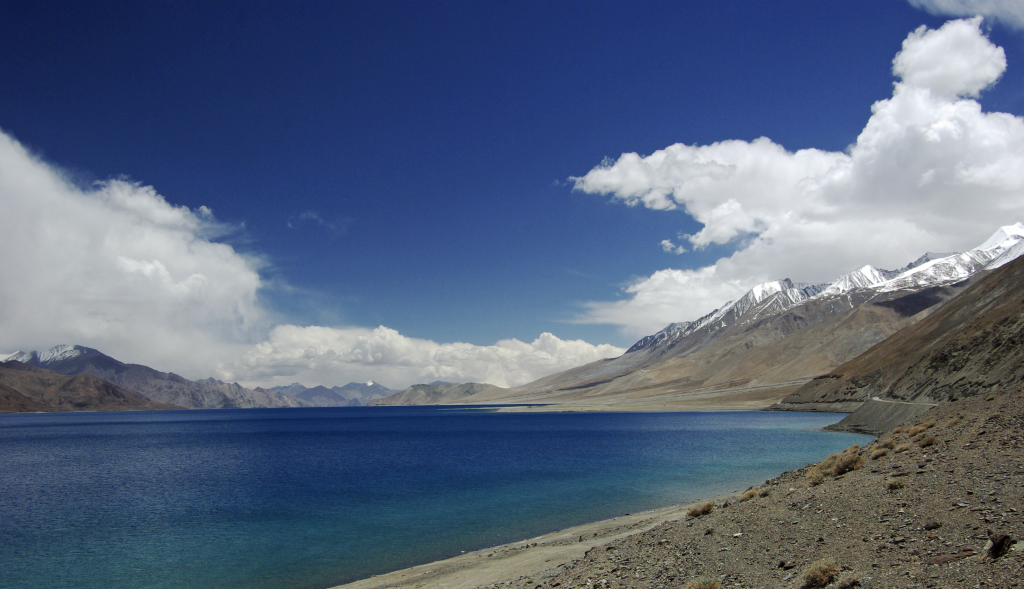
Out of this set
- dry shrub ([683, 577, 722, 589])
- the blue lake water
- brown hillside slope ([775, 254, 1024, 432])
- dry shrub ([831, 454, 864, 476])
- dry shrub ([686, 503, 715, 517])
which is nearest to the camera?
dry shrub ([683, 577, 722, 589])

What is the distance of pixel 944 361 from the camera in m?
74.6

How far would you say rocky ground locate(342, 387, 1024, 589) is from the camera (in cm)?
1050

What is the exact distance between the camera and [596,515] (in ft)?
96.9

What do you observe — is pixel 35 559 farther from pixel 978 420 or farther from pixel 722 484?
pixel 978 420

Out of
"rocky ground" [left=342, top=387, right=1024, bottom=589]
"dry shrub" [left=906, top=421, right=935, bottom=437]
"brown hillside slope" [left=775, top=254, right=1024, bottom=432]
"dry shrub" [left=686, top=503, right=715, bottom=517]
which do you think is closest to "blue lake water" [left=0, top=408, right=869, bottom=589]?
"rocky ground" [left=342, top=387, right=1024, bottom=589]

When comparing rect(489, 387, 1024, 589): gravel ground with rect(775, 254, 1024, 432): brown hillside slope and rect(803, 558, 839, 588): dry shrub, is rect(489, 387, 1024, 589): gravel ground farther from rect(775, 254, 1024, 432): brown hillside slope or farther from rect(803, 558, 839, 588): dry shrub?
rect(775, 254, 1024, 432): brown hillside slope

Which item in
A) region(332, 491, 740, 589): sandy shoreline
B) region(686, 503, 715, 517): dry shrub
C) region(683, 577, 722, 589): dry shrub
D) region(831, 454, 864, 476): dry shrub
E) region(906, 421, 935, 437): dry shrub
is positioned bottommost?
region(332, 491, 740, 589): sandy shoreline

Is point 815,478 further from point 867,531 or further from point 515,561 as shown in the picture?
point 515,561

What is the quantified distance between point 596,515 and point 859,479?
14909mm

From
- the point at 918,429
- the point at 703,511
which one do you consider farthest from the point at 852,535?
the point at 918,429

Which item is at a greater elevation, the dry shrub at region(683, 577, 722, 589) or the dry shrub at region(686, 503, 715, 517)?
the dry shrub at region(683, 577, 722, 589)

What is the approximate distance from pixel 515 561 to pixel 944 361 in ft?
267

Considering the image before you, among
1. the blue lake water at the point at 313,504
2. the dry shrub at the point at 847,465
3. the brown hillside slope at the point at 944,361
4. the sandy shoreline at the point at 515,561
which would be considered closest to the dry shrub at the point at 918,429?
the dry shrub at the point at 847,465

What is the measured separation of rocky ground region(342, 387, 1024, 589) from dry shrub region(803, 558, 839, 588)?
2cm
